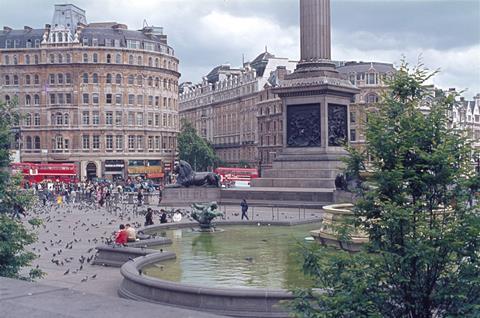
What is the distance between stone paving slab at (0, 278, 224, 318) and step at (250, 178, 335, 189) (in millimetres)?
32401

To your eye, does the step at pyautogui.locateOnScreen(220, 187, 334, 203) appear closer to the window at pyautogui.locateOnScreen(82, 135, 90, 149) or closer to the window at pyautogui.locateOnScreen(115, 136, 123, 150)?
the window at pyautogui.locateOnScreen(115, 136, 123, 150)

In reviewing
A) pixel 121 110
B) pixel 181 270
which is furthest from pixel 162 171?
pixel 181 270

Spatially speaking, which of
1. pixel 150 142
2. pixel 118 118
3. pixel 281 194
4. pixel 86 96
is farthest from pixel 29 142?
pixel 281 194

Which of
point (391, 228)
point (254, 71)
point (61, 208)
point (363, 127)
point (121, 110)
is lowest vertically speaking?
point (61, 208)

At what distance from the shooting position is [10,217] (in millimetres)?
11617

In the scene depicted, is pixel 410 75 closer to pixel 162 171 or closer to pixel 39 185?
pixel 39 185

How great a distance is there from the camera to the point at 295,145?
40.5 meters

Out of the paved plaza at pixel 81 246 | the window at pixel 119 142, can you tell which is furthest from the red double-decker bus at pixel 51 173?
the paved plaza at pixel 81 246

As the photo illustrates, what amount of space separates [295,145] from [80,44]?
2095 inches

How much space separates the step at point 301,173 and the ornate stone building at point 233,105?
5754 cm

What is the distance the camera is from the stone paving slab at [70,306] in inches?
199

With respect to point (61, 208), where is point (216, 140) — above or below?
above

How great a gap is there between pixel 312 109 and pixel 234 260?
24682 mm

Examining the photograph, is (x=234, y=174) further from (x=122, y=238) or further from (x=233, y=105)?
(x=122, y=238)
